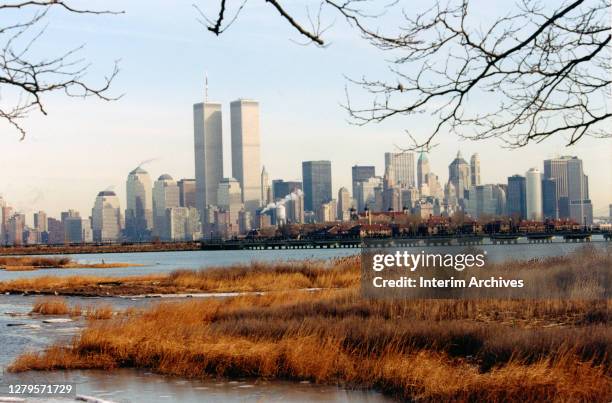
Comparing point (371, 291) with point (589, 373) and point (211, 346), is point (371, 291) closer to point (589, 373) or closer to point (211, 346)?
point (211, 346)

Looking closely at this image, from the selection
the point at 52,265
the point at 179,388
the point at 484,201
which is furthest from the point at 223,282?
the point at 484,201

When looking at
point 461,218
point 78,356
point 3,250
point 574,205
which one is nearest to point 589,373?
point 78,356

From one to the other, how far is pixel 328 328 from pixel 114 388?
507cm

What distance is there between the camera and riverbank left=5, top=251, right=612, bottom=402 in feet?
45.7

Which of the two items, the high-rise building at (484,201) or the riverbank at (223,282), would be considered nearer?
the riverbank at (223,282)

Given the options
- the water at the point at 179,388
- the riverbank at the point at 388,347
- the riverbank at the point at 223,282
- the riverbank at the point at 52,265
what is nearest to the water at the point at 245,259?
the riverbank at the point at 52,265

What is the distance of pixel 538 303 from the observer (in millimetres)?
21891

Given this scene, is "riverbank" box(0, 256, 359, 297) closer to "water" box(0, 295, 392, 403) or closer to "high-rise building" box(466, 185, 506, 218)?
"water" box(0, 295, 392, 403)

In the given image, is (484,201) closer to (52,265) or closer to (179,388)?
(52,265)

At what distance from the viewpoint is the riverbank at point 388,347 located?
13.9m

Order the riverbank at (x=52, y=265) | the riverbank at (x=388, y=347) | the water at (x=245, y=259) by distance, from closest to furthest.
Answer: the riverbank at (x=388, y=347)
the water at (x=245, y=259)
the riverbank at (x=52, y=265)

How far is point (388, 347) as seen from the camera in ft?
55.7

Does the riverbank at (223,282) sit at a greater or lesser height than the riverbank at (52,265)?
greater

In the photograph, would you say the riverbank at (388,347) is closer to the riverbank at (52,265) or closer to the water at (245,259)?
the water at (245,259)
